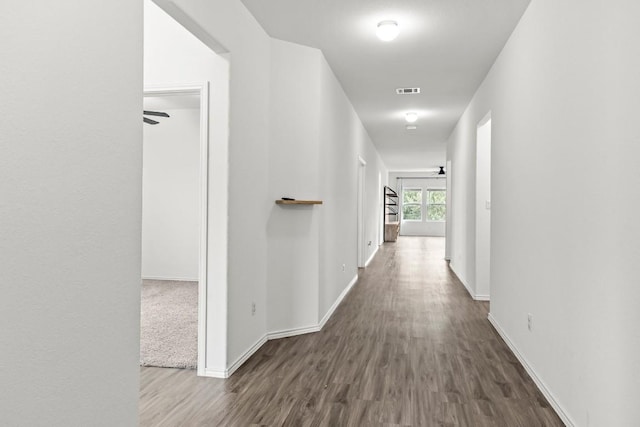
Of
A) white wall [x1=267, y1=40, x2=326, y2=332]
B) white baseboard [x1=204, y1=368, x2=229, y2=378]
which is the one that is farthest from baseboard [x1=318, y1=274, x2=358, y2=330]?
white baseboard [x1=204, y1=368, x2=229, y2=378]

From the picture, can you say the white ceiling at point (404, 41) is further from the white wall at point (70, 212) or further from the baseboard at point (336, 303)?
the baseboard at point (336, 303)

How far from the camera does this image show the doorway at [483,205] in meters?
5.74

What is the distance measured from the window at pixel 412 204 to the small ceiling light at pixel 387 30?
610 inches

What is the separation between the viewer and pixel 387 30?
11.9 feet

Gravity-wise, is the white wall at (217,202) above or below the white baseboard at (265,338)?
above

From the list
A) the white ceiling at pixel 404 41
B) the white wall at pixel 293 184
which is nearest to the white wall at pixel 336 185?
the white wall at pixel 293 184

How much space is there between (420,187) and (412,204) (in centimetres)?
77

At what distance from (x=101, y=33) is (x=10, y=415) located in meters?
1.36

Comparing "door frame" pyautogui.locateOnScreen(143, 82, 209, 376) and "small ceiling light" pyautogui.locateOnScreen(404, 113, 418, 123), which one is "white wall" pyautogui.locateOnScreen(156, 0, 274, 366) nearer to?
"door frame" pyautogui.locateOnScreen(143, 82, 209, 376)

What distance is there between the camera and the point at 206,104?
315 centimetres

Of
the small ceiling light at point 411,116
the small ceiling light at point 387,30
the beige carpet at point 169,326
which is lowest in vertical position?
the beige carpet at point 169,326

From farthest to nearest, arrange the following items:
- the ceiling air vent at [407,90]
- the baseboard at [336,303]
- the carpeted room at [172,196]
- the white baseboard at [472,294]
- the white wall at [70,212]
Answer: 1. the carpeted room at [172,196]
2. the white baseboard at [472,294]
3. the ceiling air vent at [407,90]
4. the baseboard at [336,303]
5. the white wall at [70,212]

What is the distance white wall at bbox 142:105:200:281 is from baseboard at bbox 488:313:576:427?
472 centimetres

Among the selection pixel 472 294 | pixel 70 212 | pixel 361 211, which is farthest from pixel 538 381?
pixel 361 211
